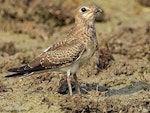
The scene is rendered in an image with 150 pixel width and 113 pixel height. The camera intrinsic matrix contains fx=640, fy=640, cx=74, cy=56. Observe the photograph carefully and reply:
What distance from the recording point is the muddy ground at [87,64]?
30.7 ft

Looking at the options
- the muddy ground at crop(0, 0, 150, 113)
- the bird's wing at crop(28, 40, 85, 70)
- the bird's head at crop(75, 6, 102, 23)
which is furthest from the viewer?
the bird's head at crop(75, 6, 102, 23)

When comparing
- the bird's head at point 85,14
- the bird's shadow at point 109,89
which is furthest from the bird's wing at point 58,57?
the bird's shadow at point 109,89

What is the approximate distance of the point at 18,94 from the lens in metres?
10.0

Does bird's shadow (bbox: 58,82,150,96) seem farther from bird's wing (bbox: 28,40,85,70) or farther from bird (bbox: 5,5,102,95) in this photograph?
bird's wing (bbox: 28,40,85,70)

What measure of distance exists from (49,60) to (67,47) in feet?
1.12

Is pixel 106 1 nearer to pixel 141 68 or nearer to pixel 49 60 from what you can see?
pixel 141 68

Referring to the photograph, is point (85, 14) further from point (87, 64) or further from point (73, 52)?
point (87, 64)

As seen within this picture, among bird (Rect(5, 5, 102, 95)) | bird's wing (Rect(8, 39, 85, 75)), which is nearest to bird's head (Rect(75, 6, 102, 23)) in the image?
bird (Rect(5, 5, 102, 95))

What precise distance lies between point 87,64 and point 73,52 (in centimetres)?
242

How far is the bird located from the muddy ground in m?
0.41

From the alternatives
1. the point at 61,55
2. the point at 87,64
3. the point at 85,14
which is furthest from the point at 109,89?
the point at 87,64

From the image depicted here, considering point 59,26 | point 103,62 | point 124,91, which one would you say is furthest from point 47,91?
point 59,26

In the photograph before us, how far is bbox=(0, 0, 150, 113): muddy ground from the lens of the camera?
9359 millimetres

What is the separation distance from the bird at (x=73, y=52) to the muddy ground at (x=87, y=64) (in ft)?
1.35
